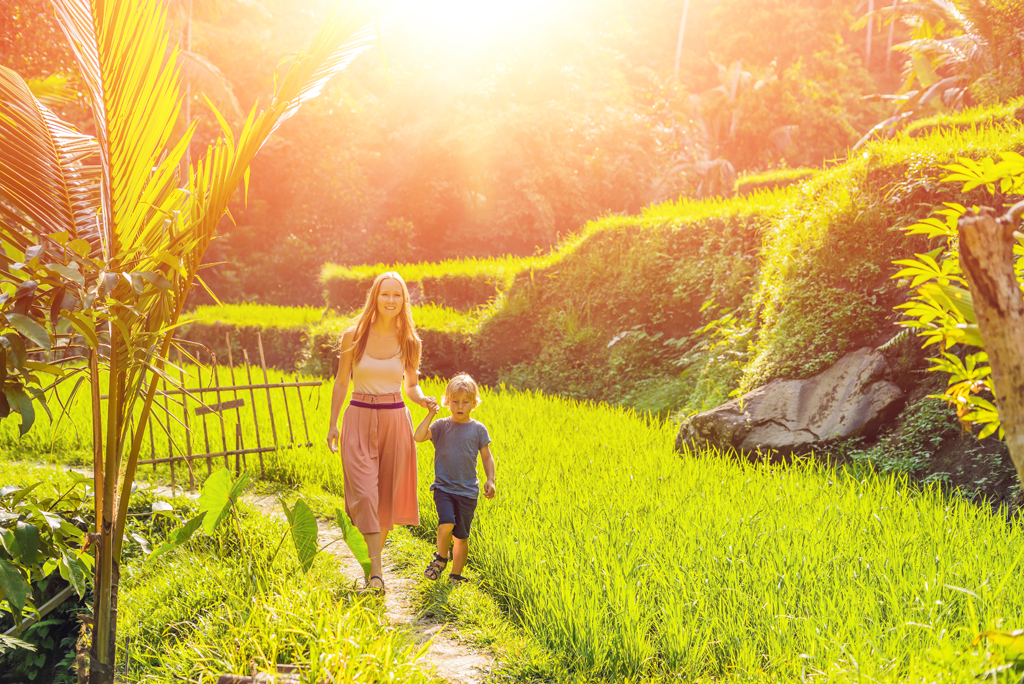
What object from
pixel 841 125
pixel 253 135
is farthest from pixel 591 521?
pixel 841 125

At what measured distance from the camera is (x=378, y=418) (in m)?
3.96

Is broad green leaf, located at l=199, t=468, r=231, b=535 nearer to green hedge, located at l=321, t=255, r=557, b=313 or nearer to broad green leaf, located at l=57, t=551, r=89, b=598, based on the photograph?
broad green leaf, located at l=57, t=551, r=89, b=598

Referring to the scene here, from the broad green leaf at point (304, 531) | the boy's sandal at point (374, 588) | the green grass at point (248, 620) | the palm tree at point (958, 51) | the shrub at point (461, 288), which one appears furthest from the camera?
the shrub at point (461, 288)

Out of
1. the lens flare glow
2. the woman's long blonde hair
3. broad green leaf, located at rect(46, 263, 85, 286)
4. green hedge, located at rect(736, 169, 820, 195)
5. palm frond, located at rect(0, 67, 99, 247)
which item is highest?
the lens flare glow

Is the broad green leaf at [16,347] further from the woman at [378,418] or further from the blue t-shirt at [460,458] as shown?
the blue t-shirt at [460,458]

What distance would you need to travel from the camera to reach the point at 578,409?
7.51 m

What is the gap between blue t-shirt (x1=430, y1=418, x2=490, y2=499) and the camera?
149 inches

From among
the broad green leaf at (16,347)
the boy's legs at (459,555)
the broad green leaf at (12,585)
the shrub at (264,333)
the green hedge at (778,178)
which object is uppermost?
the green hedge at (778,178)

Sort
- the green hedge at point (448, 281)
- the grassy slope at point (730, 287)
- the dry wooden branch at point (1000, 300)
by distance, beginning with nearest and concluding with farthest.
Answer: the dry wooden branch at point (1000, 300), the grassy slope at point (730, 287), the green hedge at point (448, 281)

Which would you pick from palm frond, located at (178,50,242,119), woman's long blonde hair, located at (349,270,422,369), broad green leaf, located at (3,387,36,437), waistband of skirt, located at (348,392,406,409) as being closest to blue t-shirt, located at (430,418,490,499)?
waistband of skirt, located at (348,392,406,409)

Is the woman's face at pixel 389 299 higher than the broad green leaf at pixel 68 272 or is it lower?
lower

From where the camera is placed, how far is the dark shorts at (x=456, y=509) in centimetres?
379

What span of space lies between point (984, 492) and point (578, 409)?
3827mm

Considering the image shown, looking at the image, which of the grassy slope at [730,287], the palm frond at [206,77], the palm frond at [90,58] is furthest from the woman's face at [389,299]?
the palm frond at [206,77]
